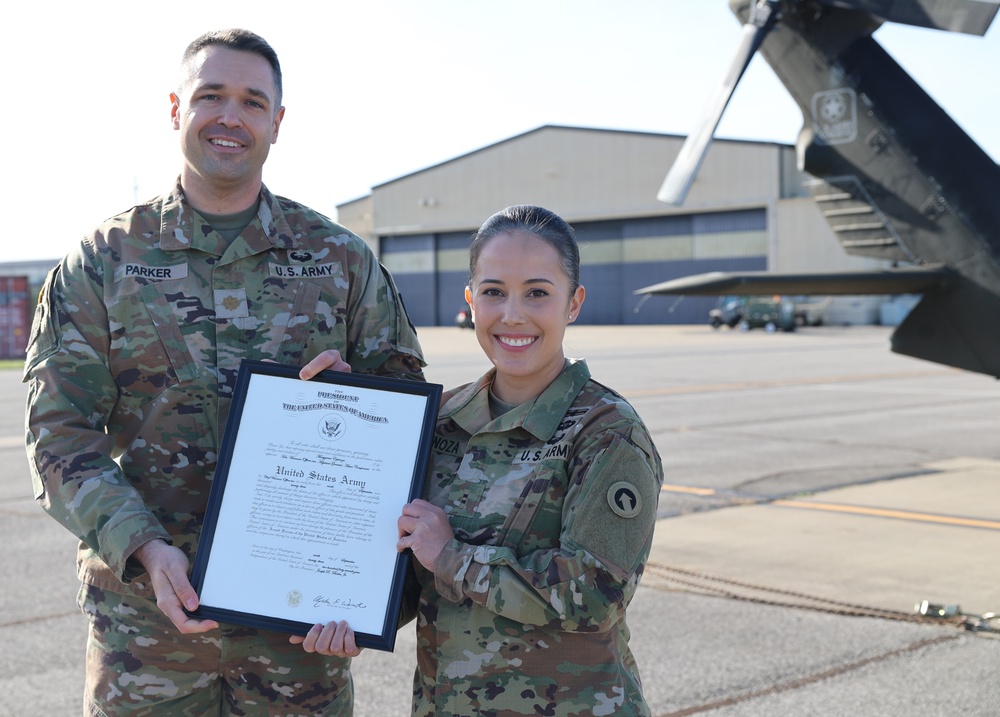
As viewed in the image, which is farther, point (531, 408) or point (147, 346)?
point (147, 346)

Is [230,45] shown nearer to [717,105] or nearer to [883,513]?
[883,513]

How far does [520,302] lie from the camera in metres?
2.47

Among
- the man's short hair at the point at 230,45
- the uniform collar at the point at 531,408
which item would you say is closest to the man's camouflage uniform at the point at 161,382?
the man's short hair at the point at 230,45

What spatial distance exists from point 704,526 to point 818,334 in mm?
37613

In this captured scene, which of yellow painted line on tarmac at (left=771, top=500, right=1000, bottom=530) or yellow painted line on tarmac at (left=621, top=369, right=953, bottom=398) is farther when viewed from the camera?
yellow painted line on tarmac at (left=621, top=369, right=953, bottom=398)

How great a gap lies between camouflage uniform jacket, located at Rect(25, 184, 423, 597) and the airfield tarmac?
2250 millimetres

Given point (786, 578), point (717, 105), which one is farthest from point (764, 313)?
point (786, 578)

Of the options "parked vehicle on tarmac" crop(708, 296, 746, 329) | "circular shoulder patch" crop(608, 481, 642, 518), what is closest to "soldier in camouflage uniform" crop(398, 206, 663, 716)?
"circular shoulder patch" crop(608, 481, 642, 518)

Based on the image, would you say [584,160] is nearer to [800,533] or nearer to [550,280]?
[800,533]

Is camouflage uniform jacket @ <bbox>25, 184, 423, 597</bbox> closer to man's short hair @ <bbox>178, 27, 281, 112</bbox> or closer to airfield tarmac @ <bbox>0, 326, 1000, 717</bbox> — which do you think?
man's short hair @ <bbox>178, 27, 281, 112</bbox>

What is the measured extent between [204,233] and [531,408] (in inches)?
41.1

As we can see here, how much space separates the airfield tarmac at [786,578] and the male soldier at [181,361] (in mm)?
2024

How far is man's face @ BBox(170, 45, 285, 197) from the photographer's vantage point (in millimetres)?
2699

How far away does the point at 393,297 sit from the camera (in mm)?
3059
